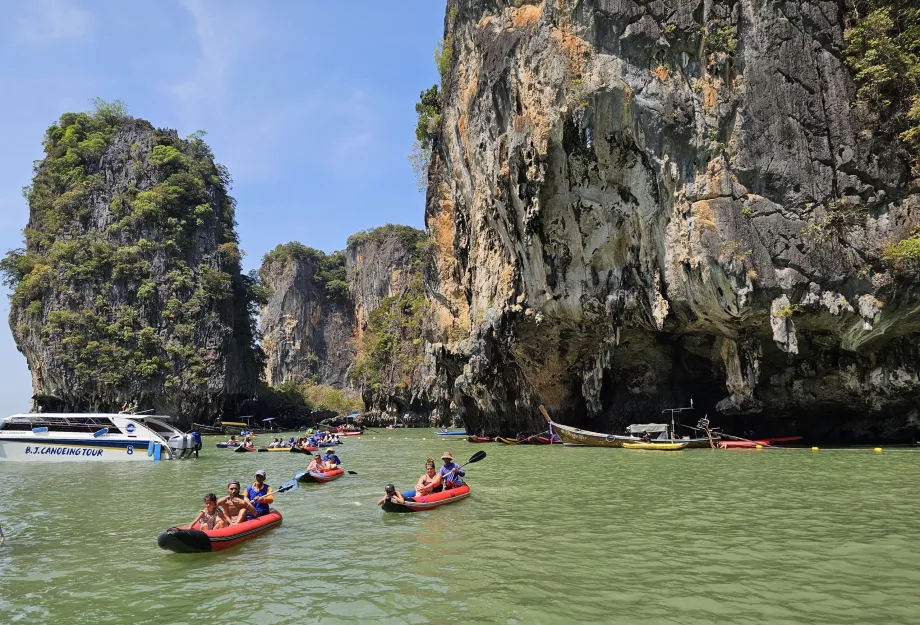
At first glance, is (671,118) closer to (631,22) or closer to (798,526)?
(631,22)

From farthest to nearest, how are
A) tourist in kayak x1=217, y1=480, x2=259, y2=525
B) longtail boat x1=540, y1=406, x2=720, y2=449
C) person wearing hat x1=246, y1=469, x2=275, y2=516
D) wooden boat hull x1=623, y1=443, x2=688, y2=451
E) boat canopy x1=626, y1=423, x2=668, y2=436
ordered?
boat canopy x1=626, y1=423, x2=668, y2=436 → longtail boat x1=540, y1=406, x2=720, y2=449 → wooden boat hull x1=623, y1=443, x2=688, y2=451 → person wearing hat x1=246, y1=469, x2=275, y2=516 → tourist in kayak x1=217, y1=480, x2=259, y2=525

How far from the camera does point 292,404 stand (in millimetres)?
60438

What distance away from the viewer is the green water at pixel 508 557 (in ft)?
19.1

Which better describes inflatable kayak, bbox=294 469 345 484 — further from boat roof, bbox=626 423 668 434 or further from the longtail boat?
boat roof, bbox=626 423 668 434

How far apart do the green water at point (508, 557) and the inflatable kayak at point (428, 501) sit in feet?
0.54

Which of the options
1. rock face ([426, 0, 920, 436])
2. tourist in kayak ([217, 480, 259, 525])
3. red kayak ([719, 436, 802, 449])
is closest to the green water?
tourist in kayak ([217, 480, 259, 525])

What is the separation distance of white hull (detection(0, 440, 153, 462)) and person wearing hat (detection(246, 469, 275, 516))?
44.8ft

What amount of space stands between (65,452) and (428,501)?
17230mm

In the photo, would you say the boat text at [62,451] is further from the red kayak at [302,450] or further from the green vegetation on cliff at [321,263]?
the green vegetation on cliff at [321,263]

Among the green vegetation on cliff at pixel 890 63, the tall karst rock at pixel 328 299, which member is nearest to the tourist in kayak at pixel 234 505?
the green vegetation on cliff at pixel 890 63

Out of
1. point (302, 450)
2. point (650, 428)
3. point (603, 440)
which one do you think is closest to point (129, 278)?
point (302, 450)

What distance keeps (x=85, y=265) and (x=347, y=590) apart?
49.7 m

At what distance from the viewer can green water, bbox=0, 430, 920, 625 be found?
19.1 feet

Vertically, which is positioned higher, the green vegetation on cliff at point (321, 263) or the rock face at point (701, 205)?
the green vegetation on cliff at point (321, 263)
